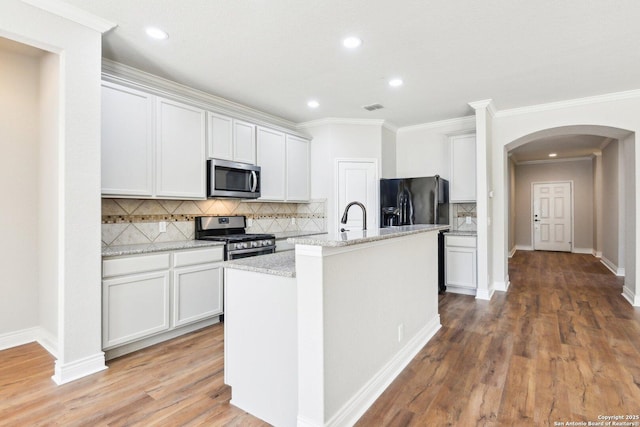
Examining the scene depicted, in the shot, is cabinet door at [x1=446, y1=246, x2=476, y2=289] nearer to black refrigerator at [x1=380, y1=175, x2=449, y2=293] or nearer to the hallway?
black refrigerator at [x1=380, y1=175, x2=449, y2=293]

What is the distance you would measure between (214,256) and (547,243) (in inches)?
370

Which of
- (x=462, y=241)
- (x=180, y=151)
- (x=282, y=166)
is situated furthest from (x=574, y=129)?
(x=180, y=151)

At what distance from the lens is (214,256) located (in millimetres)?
3482

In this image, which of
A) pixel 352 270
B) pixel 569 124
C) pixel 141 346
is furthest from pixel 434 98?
pixel 141 346

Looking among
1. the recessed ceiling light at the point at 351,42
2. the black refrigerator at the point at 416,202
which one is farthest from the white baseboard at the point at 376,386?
the recessed ceiling light at the point at 351,42

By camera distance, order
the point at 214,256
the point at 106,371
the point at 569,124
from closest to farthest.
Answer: the point at 106,371
the point at 214,256
the point at 569,124

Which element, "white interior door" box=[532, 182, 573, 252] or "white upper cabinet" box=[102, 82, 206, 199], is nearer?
"white upper cabinet" box=[102, 82, 206, 199]

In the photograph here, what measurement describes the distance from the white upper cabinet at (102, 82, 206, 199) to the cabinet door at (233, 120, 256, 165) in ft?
1.49

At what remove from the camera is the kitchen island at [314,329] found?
169 centimetres

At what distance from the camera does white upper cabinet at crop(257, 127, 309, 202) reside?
454 cm

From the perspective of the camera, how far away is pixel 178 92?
12.3ft

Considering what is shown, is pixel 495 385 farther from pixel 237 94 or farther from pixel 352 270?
pixel 237 94

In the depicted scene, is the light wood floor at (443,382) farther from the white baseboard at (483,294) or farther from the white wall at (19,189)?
the white baseboard at (483,294)

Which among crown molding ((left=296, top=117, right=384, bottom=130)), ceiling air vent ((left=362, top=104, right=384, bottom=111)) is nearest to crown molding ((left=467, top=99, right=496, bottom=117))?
ceiling air vent ((left=362, top=104, right=384, bottom=111))
